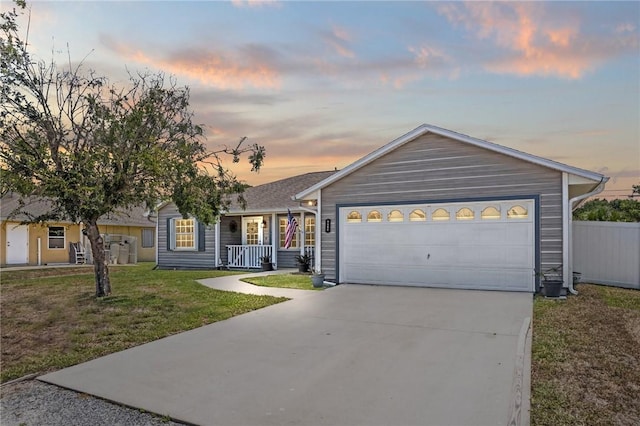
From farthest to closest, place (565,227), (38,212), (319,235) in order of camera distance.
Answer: (38,212)
(319,235)
(565,227)

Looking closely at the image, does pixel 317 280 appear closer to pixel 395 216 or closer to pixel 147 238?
pixel 395 216

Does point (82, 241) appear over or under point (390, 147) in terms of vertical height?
under

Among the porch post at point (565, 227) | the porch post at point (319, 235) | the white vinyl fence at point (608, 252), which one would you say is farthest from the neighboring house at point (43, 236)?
the white vinyl fence at point (608, 252)

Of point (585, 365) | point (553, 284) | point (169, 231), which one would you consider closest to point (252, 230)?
point (169, 231)

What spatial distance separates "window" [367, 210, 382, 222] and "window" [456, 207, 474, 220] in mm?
2068

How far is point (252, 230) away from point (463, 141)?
10.5 metres

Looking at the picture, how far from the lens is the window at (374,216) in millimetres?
11284

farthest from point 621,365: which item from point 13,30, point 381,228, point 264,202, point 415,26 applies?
point 264,202

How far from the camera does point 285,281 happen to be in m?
12.3

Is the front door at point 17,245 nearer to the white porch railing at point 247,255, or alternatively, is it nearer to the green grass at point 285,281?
the white porch railing at point 247,255

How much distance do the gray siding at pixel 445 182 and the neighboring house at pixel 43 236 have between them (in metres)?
10.9

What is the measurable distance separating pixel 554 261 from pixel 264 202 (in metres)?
11.0

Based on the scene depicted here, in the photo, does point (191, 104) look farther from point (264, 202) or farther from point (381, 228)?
point (264, 202)

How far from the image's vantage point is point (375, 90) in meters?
12.4
